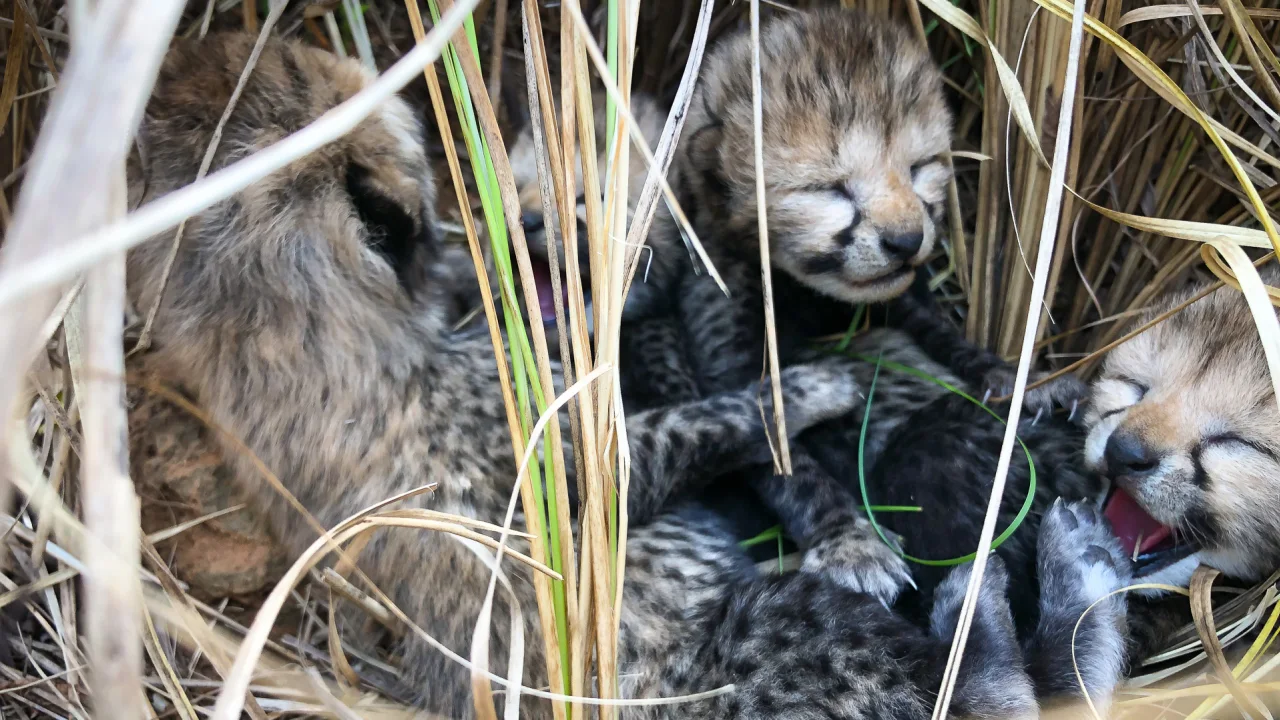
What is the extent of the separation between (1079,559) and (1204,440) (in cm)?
32

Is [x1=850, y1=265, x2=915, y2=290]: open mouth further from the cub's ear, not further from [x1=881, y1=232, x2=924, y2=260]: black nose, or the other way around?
the cub's ear

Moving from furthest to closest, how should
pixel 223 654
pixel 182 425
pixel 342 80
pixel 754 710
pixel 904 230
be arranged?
pixel 182 425
pixel 904 230
pixel 342 80
pixel 754 710
pixel 223 654

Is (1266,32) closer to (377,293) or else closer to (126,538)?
(377,293)

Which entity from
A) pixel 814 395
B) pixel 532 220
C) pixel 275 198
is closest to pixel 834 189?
pixel 814 395

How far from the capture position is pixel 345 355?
1641 mm

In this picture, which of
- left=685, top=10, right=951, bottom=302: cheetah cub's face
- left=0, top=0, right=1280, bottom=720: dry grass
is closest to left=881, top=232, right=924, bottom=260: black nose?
left=685, top=10, right=951, bottom=302: cheetah cub's face

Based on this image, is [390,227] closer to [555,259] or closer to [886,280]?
[555,259]

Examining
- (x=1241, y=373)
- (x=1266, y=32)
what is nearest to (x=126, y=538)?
(x=1241, y=373)

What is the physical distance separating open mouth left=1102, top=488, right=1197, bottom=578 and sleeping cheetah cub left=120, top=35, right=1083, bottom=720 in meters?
0.21

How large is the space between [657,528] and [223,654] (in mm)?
831

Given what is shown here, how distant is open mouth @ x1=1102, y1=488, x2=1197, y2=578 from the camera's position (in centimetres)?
178

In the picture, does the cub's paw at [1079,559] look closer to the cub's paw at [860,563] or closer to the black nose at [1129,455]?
the black nose at [1129,455]

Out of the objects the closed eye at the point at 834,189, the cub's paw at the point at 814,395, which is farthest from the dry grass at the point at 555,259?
the cub's paw at the point at 814,395

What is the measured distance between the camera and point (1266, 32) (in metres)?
2.05
